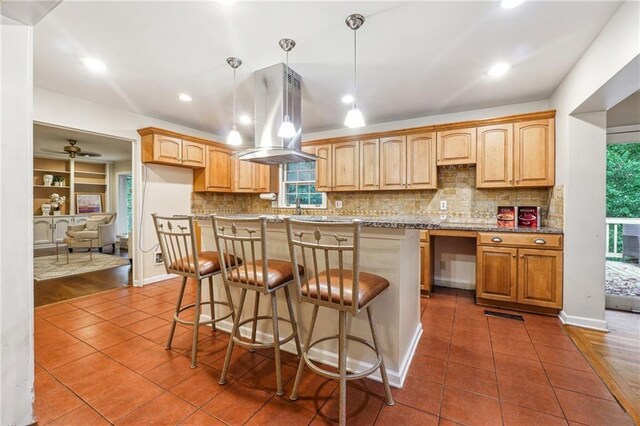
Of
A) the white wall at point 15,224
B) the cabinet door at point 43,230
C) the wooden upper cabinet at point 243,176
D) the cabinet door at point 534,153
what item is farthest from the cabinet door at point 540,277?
the cabinet door at point 43,230

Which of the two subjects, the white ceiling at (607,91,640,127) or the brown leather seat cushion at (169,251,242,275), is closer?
the brown leather seat cushion at (169,251,242,275)

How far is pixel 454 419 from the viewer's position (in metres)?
1.54

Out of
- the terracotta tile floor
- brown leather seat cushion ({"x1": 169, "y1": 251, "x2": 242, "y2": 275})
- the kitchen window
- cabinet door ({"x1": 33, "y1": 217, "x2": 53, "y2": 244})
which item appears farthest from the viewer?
cabinet door ({"x1": 33, "y1": 217, "x2": 53, "y2": 244})

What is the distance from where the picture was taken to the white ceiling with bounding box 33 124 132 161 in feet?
16.9

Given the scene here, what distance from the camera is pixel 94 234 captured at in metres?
6.02

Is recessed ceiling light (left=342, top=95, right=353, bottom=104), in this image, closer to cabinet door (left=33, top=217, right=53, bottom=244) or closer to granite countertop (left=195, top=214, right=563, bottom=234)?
granite countertop (left=195, top=214, right=563, bottom=234)

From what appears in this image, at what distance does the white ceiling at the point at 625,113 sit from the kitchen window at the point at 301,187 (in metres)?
3.72

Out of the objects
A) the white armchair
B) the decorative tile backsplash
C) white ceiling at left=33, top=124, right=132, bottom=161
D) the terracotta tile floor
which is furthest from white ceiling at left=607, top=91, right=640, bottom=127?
the white armchair

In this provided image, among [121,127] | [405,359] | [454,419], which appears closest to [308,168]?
[121,127]

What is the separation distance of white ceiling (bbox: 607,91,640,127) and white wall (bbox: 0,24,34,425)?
5.05 metres

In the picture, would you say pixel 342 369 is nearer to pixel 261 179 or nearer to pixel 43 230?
pixel 261 179

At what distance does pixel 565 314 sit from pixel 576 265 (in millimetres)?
497

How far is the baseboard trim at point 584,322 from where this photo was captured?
104 inches

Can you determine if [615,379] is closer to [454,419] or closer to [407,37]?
[454,419]
